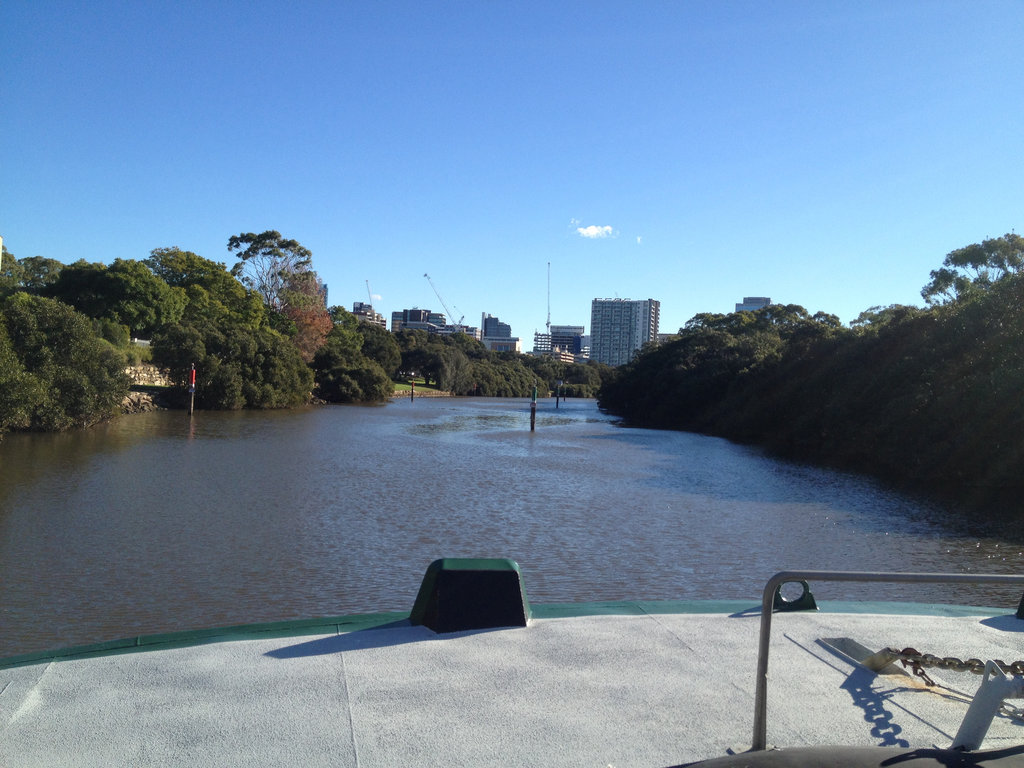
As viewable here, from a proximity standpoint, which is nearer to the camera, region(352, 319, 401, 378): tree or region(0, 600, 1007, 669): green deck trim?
region(0, 600, 1007, 669): green deck trim

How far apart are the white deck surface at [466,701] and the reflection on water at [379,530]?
413 cm

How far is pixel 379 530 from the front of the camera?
13.0 metres

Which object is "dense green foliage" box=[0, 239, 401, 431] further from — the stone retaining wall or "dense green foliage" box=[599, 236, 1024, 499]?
"dense green foliage" box=[599, 236, 1024, 499]

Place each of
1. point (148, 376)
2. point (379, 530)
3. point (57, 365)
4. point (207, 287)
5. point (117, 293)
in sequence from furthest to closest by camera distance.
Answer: point (207, 287) < point (117, 293) < point (148, 376) < point (57, 365) < point (379, 530)

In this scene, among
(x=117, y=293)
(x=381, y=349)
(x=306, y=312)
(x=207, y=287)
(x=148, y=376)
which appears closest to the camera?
(x=148, y=376)

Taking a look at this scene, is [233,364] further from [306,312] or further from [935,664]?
[935,664]

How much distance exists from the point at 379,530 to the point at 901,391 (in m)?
22.0

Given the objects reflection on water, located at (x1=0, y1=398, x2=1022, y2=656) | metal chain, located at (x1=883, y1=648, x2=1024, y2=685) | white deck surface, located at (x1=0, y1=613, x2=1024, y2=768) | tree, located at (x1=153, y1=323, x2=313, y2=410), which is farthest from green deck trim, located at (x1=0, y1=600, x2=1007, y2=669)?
tree, located at (x1=153, y1=323, x2=313, y2=410)

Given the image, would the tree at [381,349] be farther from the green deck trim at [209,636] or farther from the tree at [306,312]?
the green deck trim at [209,636]

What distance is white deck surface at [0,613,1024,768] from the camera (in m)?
3.17

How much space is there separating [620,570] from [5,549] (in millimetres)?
8430

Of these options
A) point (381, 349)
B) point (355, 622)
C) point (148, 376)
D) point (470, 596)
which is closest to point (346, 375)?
point (148, 376)

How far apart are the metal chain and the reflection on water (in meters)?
5.24

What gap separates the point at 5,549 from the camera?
10570 mm
